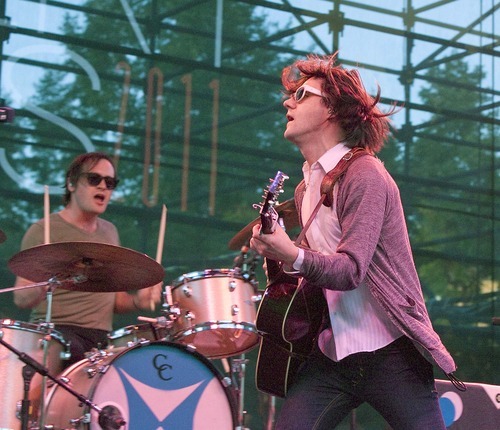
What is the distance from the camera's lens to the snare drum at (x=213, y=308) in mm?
4773

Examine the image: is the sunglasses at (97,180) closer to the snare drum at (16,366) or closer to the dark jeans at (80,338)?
the dark jeans at (80,338)

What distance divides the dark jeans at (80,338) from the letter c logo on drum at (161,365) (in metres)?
0.62

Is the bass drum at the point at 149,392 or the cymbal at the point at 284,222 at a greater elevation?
the cymbal at the point at 284,222

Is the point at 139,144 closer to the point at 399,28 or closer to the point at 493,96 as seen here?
the point at 399,28

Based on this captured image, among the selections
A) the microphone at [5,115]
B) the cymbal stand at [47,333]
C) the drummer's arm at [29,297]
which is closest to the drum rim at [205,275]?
the cymbal stand at [47,333]

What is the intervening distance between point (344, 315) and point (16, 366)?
2051mm

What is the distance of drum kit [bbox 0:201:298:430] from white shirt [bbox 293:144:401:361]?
1.35 m

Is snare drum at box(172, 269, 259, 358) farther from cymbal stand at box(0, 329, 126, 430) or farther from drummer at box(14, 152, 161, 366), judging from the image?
cymbal stand at box(0, 329, 126, 430)

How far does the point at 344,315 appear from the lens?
3109 mm

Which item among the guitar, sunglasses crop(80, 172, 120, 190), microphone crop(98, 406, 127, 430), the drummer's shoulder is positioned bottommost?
microphone crop(98, 406, 127, 430)

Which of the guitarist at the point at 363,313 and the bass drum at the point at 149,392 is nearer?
the guitarist at the point at 363,313

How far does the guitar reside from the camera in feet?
10.2

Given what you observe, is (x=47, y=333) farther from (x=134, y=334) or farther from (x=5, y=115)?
(x=5, y=115)

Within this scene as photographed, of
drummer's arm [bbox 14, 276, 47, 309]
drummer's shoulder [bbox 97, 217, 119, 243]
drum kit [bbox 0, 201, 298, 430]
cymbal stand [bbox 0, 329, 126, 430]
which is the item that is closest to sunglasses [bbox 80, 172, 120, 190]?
drummer's shoulder [bbox 97, 217, 119, 243]
